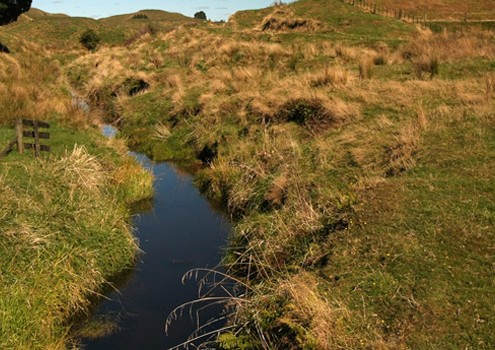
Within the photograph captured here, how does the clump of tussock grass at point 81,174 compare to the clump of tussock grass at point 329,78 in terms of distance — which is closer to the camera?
the clump of tussock grass at point 81,174

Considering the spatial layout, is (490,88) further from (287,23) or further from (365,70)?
(287,23)

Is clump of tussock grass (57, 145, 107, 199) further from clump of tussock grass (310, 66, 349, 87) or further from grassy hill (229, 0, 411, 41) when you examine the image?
grassy hill (229, 0, 411, 41)

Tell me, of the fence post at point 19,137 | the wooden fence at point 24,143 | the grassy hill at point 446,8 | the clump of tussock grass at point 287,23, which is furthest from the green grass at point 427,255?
the grassy hill at point 446,8

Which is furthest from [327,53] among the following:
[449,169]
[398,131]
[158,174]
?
[449,169]

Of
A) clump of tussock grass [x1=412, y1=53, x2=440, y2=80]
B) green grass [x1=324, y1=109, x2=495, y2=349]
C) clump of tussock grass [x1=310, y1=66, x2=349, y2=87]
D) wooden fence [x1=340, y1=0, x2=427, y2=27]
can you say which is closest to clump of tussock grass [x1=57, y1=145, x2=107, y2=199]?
green grass [x1=324, y1=109, x2=495, y2=349]

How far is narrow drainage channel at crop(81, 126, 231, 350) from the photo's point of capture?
8312 millimetres

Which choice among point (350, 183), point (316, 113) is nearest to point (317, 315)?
point (350, 183)

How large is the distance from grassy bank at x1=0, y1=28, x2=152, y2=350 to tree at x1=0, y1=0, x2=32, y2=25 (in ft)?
103

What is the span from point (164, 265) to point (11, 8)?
41.2m

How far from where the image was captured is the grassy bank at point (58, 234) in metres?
7.54

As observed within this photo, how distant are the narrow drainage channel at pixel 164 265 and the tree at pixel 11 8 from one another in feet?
114

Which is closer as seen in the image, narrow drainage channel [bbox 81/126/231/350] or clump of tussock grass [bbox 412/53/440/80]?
narrow drainage channel [bbox 81/126/231/350]

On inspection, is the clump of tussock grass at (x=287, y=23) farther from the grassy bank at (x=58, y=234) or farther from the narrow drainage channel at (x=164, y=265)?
the grassy bank at (x=58, y=234)

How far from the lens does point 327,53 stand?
25578 mm
